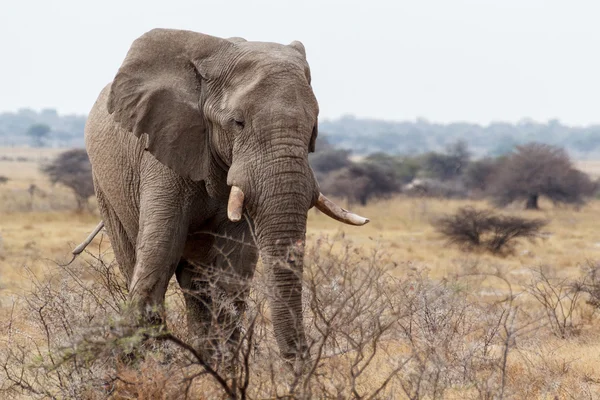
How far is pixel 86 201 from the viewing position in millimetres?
24484

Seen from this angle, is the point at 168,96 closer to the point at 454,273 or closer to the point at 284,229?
the point at 284,229

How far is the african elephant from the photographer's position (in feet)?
14.8

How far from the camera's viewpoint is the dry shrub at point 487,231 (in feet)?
55.0

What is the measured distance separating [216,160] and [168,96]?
1.36 feet

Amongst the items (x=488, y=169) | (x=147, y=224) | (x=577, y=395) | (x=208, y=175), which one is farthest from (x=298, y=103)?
(x=488, y=169)

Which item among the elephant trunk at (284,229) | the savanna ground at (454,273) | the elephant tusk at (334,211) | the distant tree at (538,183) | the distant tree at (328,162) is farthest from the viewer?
the distant tree at (328,162)

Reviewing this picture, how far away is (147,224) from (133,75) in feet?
2.61

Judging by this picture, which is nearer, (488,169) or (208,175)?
(208,175)

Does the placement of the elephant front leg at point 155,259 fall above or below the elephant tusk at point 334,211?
below

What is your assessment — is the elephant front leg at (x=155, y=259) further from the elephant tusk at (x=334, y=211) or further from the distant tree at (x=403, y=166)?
the distant tree at (x=403, y=166)

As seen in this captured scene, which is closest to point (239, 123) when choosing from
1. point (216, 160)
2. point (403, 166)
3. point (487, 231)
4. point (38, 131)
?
point (216, 160)

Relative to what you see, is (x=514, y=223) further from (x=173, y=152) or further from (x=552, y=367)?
(x=173, y=152)

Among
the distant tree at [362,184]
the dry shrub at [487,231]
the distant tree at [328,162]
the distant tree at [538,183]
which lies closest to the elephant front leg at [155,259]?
the dry shrub at [487,231]

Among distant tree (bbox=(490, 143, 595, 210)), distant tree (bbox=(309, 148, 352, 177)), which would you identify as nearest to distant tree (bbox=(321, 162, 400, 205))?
distant tree (bbox=(490, 143, 595, 210))
